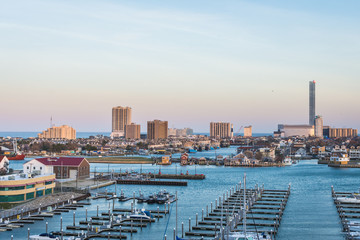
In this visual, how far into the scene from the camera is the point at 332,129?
154 m

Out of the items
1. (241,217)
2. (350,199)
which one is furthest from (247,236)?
(350,199)

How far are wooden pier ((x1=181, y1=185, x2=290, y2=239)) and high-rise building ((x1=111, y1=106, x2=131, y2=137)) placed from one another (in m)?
163

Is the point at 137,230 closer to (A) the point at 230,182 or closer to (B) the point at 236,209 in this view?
(B) the point at 236,209

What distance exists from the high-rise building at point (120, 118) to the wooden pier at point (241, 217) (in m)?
163

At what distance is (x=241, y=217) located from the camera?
18688 millimetres

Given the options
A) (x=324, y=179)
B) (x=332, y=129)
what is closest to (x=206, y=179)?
(x=324, y=179)

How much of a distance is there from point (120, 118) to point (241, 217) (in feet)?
561

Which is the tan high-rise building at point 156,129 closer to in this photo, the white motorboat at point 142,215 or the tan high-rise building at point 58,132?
the tan high-rise building at point 58,132

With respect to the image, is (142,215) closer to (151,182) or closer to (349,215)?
(349,215)

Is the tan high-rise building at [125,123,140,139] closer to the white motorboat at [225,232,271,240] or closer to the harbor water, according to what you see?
the harbor water

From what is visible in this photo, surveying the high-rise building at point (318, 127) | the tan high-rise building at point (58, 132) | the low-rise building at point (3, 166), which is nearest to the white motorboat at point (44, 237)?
the low-rise building at point (3, 166)

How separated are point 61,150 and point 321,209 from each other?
2229 inches

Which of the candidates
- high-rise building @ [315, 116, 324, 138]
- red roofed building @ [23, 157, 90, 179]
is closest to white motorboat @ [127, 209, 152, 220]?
red roofed building @ [23, 157, 90, 179]

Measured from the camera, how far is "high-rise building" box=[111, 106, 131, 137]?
186 meters
